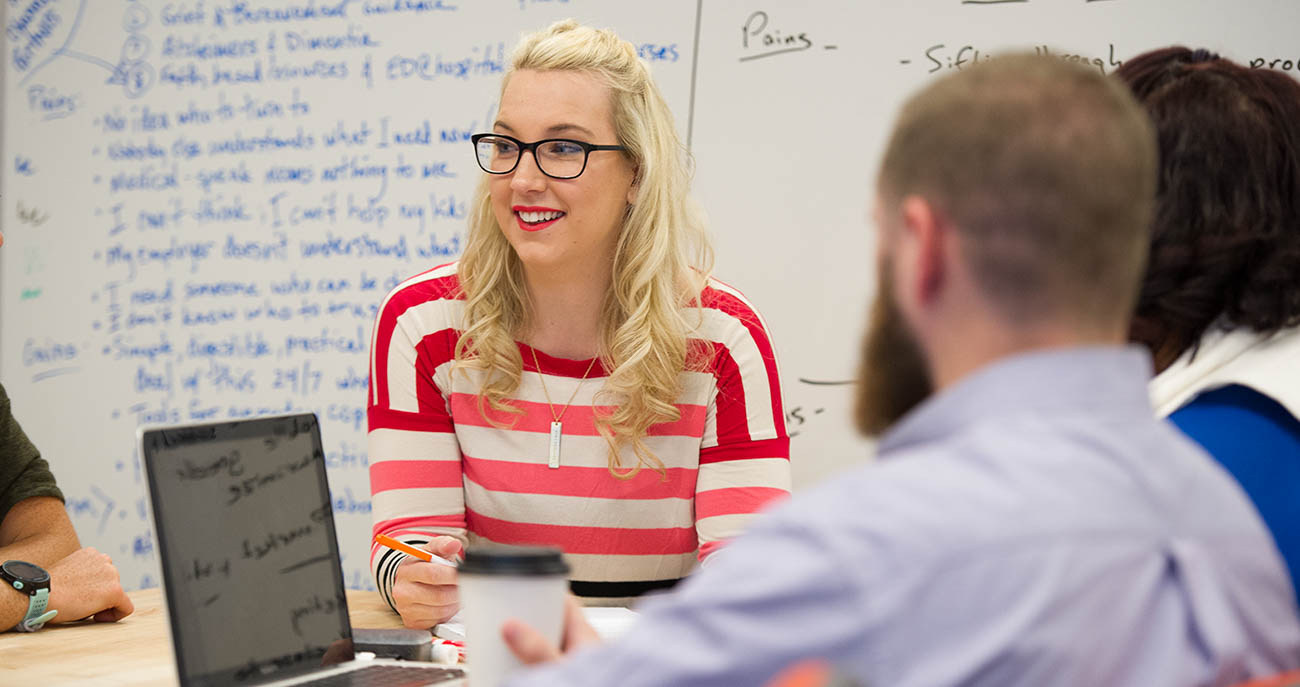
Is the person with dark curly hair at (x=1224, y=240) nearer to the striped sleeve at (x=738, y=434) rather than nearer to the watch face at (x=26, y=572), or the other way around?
the striped sleeve at (x=738, y=434)

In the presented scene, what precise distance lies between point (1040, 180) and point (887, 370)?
0.18 meters

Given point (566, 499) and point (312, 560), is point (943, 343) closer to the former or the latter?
point (312, 560)

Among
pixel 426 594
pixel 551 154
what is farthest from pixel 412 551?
pixel 551 154

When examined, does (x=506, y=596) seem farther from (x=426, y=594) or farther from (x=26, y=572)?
(x=26, y=572)

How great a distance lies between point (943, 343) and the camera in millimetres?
739

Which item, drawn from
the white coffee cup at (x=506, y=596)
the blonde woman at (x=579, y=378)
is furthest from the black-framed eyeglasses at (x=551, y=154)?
the white coffee cup at (x=506, y=596)

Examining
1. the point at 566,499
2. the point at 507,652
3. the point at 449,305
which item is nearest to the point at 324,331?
the point at 449,305

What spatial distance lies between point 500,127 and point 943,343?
1.24 metres

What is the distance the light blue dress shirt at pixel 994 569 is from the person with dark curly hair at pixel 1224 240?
41 centimetres

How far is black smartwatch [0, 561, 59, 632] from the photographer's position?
4.74 ft

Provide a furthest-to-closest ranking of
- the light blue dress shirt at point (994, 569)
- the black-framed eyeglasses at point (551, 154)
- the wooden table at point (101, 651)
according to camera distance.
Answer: the black-framed eyeglasses at point (551, 154) < the wooden table at point (101, 651) < the light blue dress shirt at point (994, 569)

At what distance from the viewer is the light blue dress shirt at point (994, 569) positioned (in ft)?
2.00

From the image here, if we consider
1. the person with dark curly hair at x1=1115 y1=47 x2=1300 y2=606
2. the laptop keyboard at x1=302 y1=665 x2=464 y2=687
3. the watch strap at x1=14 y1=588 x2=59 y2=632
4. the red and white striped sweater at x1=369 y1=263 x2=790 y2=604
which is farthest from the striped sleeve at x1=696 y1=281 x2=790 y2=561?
the watch strap at x1=14 y1=588 x2=59 y2=632

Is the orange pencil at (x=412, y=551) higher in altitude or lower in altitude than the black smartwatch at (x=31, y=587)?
higher
